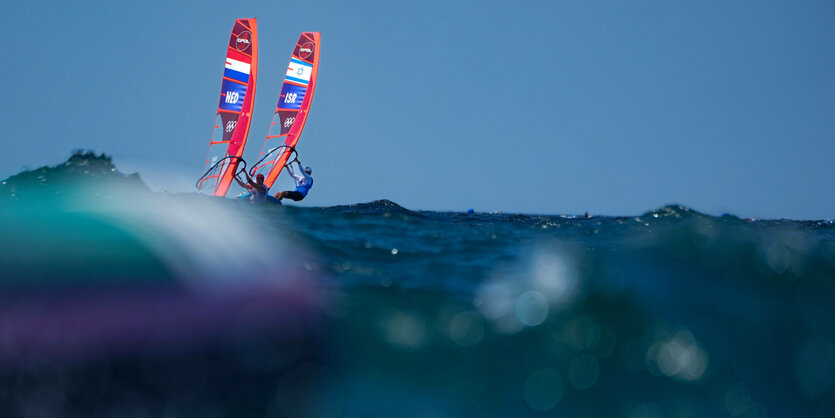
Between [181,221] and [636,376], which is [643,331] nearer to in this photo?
[636,376]

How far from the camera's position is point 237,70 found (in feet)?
86.3

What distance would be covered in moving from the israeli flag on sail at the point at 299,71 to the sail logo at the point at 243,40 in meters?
2.23

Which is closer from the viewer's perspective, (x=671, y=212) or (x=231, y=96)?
(x=671, y=212)

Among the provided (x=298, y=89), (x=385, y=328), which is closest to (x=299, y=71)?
→ (x=298, y=89)

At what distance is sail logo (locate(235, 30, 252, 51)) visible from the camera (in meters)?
26.5

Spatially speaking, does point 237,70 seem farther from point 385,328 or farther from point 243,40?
point 385,328

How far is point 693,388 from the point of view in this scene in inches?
155

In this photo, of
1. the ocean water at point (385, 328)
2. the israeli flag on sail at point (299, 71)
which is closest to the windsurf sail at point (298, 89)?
the israeli flag on sail at point (299, 71)

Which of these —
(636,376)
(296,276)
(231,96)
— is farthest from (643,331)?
(231,96)

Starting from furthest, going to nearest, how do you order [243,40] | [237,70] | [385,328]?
[243,40], [237,70], [385,328]

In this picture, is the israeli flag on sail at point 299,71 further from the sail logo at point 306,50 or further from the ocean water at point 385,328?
the ocean water at point 385,328

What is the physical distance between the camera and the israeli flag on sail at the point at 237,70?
26.1 m

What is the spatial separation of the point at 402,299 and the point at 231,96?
77.8 feet

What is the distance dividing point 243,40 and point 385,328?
999 inches
